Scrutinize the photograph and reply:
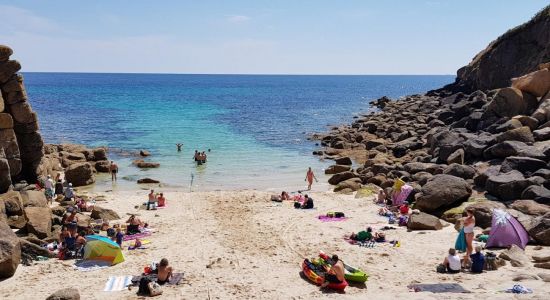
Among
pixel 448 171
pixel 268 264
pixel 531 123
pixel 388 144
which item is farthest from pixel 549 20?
pixel 268 264

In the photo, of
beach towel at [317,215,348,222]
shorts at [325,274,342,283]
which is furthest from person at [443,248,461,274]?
beach towel at [317,215,348,222]

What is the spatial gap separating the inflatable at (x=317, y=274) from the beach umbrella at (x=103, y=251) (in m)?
6.31

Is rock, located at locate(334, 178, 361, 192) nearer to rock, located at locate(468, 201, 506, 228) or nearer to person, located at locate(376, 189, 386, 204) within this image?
person, located at locate(376, 189, 386, 204)

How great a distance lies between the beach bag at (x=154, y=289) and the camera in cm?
1323

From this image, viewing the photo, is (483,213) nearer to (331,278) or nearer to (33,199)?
(331,278)

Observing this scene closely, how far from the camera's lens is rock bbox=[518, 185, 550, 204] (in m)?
19.6

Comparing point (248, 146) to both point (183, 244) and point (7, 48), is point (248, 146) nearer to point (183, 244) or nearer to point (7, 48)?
point (7, 48)

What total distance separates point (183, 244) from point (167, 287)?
420 cm

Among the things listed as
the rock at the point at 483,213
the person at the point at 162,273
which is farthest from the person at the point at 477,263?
the person at the point at 162,273

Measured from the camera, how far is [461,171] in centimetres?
2442

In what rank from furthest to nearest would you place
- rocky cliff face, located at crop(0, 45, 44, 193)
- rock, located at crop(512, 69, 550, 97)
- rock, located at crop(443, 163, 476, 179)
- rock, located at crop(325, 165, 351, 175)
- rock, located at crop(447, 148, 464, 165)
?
rock, located at crop(325, 165, 351, 175) → rock, located at crop(512, 69, 550, 97) → rock, located at crop(447, 148, 464, 165) → rock, located at crop(443, 163, 476, 179) → rocky cliff face, located at crop(0, 45, 44, 193)

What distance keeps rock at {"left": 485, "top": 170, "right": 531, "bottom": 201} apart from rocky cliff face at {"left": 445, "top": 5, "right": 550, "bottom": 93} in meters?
26.6

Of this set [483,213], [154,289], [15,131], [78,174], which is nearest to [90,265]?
[154,289]

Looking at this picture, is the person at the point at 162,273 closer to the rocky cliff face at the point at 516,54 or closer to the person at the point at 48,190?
the person at the point at 48,190
